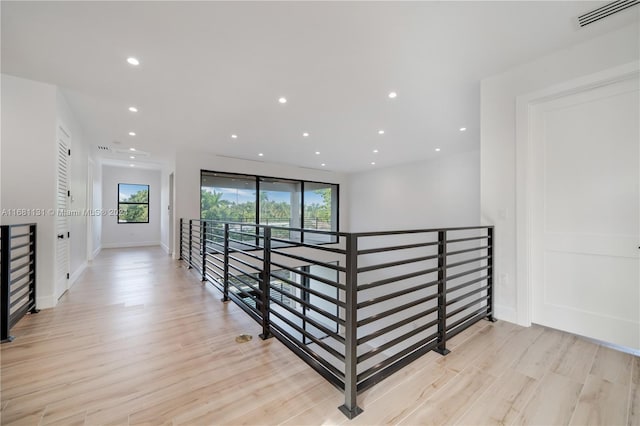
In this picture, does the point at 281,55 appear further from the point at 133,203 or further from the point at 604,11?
the point at 133,203

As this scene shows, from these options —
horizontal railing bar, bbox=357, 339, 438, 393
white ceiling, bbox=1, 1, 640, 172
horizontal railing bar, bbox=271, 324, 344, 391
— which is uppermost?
white ceiling, bbox=1, 1, 640, 172

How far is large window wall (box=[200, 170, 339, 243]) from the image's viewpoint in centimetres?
658

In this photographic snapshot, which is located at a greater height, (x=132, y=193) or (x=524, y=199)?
(x=132, y=193)

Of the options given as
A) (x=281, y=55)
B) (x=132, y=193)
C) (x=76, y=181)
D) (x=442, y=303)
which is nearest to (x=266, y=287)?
(x=442, y=303)

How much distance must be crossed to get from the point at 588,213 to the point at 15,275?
581cm

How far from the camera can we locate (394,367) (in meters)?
1.80

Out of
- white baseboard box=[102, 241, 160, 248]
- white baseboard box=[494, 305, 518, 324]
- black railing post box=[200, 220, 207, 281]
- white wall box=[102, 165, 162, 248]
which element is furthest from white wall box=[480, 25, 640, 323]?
white baseboard box=[102, 241, 160, 248]

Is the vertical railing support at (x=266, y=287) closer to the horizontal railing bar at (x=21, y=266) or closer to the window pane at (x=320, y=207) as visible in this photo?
the horizontal railing bar at (x=21, y=266)

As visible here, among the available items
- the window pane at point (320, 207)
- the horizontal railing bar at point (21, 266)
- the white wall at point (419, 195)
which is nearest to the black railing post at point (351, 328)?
the horizontal railing bar at point (21, 266)

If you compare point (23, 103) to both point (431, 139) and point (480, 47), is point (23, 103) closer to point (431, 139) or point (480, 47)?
point (480, 47)

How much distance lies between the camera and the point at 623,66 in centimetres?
211

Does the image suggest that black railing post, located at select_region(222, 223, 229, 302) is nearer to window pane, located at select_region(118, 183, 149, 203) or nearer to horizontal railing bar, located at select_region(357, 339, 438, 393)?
horizontal railing bar, located at select_region(357, 339, 438, 393)

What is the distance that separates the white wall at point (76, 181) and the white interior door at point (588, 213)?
5.55 m

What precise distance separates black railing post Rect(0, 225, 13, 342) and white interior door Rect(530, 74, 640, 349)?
4892mm
